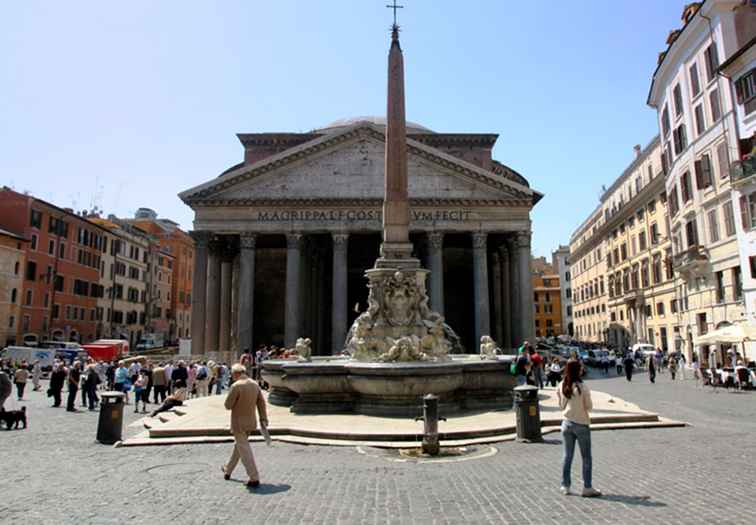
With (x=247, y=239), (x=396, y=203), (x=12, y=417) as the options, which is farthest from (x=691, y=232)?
(x=12, y=417)

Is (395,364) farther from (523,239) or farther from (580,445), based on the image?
(523,239)

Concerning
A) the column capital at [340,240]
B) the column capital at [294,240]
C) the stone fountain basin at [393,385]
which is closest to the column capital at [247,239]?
the column capital at [294,240]

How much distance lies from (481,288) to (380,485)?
28381 mm

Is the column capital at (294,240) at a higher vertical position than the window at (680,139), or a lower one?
lower

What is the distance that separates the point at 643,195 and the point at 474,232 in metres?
16.1

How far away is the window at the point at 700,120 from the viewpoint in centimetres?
2566

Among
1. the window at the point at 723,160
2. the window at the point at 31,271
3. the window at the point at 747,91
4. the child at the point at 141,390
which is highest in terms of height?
the window at the point at 747,91

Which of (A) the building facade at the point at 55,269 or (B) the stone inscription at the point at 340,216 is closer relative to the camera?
(B) the stone inscription at the point at 340,216

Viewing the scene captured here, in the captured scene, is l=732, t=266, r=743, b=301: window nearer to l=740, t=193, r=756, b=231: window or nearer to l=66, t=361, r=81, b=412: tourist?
l=740, t=193, r=756, b=231: window

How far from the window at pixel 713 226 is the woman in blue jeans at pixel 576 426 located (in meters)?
23.5

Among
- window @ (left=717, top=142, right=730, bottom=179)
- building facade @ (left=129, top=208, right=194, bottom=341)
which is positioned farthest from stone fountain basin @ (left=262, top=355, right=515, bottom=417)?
building facade @ (left=129, top=208, right=194, bottom=341)

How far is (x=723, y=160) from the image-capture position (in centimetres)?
2388

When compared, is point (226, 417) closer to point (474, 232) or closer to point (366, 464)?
point (366, 464)

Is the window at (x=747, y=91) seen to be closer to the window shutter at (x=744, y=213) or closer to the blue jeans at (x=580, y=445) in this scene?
the window shutter at (x=744, y=213)
